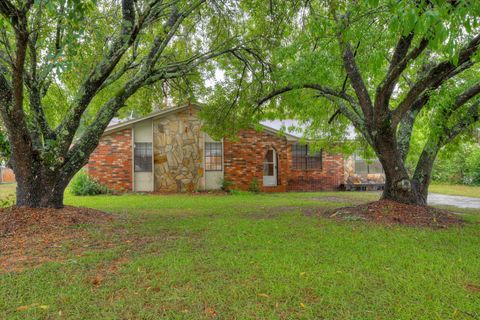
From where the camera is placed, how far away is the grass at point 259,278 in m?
2.78

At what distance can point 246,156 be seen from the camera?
52.7 feet

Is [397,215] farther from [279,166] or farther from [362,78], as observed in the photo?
[279,166]

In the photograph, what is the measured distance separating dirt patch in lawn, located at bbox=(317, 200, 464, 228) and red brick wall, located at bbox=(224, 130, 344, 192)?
815 cm

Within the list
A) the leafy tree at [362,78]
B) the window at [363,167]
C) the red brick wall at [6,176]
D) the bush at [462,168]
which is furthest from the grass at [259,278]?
the red brick wall at [6,176]

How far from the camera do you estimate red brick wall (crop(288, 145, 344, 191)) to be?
17281mm

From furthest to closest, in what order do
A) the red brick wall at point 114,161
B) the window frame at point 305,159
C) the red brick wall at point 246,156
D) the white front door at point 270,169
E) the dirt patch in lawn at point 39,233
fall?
the window frame at point 305,159, the white front door at point 270,169, the red brick wall at point 246,156, the red brick wall at point 114,161, the dirt patch in lawn at point 39,233

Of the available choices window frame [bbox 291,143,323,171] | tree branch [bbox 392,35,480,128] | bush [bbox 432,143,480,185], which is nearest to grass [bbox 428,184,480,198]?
bush [bbox 432,143,480,185]

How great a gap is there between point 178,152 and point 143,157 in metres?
1.68

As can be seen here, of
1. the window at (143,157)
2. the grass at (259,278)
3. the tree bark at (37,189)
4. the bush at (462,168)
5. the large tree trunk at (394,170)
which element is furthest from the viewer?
the bush at (462,168)

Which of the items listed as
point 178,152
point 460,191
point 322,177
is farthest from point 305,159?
point 460,191

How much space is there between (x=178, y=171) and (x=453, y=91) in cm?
1158

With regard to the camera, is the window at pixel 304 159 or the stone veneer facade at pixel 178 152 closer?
the stone veneer facade at pixel 178 152

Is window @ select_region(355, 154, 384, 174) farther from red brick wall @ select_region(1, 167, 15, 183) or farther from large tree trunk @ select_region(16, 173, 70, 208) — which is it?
red brick wall @ select_region(1, 167, 15, 183)

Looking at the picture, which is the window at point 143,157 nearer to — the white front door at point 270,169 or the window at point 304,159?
the white front door at point 270,169
